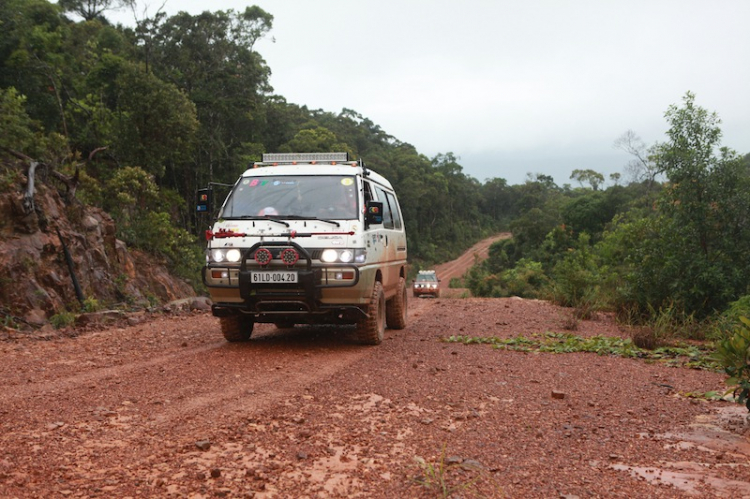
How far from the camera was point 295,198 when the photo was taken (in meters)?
7.67

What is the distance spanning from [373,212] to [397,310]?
2778mm

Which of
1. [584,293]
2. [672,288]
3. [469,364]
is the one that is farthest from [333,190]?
[584,293]

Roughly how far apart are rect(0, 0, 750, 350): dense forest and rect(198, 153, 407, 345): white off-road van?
5504 mm

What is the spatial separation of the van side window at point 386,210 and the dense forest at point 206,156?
4.57m

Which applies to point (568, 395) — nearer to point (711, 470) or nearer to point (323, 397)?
point (711, 470)

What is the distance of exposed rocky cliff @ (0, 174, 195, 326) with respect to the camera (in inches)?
387

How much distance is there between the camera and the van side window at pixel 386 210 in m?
8.99

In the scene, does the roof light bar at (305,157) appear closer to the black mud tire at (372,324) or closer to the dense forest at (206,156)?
the black mud tire at (372,324)

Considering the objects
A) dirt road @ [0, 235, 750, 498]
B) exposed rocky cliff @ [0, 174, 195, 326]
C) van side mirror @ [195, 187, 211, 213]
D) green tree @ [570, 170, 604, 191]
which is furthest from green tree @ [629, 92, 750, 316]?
green tree @ [570, 170, 604, 191]

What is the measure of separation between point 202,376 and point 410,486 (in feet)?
10.5

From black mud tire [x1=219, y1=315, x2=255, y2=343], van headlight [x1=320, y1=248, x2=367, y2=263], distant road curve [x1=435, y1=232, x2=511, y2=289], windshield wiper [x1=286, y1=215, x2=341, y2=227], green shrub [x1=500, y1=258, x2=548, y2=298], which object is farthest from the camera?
distant road curve [x1=435, y1=232, x2=511, y2=289]

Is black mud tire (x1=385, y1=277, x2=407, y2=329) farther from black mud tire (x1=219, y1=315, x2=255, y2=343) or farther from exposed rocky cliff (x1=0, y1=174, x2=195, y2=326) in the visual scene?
exposed rocky cliff (x1=0, y1=174, x2=195, y2=326)

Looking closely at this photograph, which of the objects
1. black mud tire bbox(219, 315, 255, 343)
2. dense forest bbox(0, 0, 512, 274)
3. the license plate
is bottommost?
black mud tire bbox(219, 315, 255, 343)

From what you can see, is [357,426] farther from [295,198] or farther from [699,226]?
[699,226]
